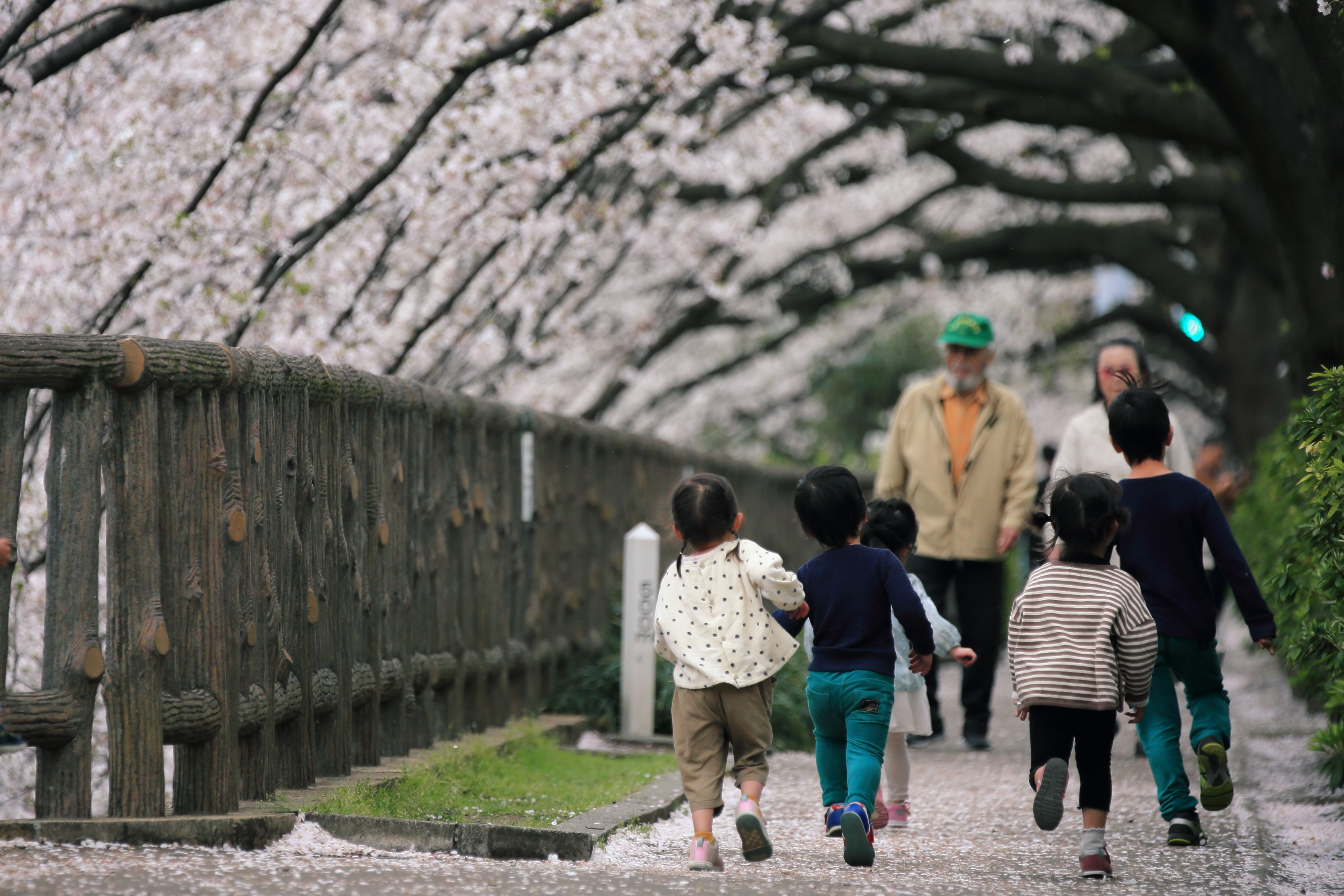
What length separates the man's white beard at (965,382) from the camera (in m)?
6.78

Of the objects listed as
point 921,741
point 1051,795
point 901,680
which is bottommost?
point 921,741

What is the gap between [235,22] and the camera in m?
9.66

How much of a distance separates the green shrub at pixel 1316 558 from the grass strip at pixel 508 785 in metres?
2.50

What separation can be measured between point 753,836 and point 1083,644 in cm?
116

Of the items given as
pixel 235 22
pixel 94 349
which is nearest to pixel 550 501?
pixel 94 349

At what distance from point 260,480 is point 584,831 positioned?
1427 mm

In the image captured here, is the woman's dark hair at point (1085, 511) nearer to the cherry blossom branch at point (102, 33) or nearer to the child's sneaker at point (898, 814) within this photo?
the child's sneaker at point (898, 814)

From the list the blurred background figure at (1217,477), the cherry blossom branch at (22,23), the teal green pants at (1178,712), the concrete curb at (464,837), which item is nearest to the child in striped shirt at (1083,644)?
the teal green pants at (1178,712)

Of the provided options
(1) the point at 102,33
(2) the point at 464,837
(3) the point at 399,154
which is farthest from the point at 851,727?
(3) the point at 399,154

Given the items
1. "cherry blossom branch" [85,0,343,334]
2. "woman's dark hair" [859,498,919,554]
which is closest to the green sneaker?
"woman's dark hair" [859,498,919,554]

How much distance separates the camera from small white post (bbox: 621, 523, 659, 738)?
693 centimetres

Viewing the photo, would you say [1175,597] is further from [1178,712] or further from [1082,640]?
[1082,640]

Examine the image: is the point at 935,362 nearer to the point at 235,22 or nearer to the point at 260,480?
the point at 235,22

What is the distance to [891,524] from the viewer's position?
504cm
